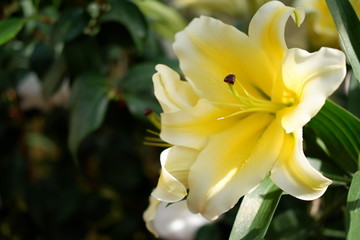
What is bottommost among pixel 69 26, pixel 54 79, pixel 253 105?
pixel 54 79

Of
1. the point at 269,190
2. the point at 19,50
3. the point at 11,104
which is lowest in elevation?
the point at 11,104

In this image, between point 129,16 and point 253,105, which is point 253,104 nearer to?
point 253,105

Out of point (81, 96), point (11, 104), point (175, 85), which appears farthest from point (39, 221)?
point (175, 85)

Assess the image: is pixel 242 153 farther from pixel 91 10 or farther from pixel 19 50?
pixel 19 50

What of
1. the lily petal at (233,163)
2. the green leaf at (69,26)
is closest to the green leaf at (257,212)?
the lily petal at (233,163)

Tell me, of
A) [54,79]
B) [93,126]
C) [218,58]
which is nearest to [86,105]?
[93,126]

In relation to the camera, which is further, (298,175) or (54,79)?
(54,79)

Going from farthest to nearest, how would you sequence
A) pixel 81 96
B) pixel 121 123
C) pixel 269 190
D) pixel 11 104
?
pixel 11 104, pixel 121 123, pixel 81 96, pixel 269 190
